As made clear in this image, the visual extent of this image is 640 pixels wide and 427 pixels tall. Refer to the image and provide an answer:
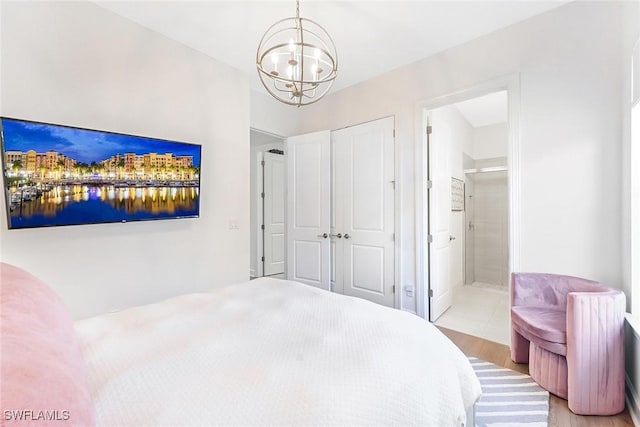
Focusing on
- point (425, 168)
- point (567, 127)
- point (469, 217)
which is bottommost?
point (469, 217)

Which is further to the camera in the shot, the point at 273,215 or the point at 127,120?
the point at 273,215

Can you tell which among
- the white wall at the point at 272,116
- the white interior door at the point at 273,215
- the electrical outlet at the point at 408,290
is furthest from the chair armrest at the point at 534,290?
the white interior door at the point at 273,215

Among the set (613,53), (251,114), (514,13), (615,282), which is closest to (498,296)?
(615,282)

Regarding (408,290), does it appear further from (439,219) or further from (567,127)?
(567,127)

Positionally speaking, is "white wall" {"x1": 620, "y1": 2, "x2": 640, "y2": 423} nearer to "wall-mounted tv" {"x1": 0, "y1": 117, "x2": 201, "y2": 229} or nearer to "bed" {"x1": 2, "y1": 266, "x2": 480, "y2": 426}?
"bed" {"x1": 2, "y1": 266, "x2": 480, "y2": 426}

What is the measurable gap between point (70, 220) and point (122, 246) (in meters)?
0.41

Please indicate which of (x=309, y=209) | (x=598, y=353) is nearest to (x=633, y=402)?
(x=598, y=353)

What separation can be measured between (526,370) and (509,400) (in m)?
0.51

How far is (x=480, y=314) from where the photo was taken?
3.33 metres

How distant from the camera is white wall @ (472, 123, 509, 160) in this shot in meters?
4.80

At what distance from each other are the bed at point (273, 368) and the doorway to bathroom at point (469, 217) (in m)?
1.88

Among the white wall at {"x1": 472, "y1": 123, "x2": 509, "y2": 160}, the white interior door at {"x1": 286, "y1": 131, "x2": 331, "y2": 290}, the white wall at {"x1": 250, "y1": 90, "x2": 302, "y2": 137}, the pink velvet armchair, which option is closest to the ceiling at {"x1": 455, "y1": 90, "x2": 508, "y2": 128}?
the white wall at {"x1": 472, "y1": 123, "x2": 509, "y2": 160}

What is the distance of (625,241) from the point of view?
187cm

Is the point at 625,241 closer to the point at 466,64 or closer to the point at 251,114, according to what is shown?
the point at 466,64
